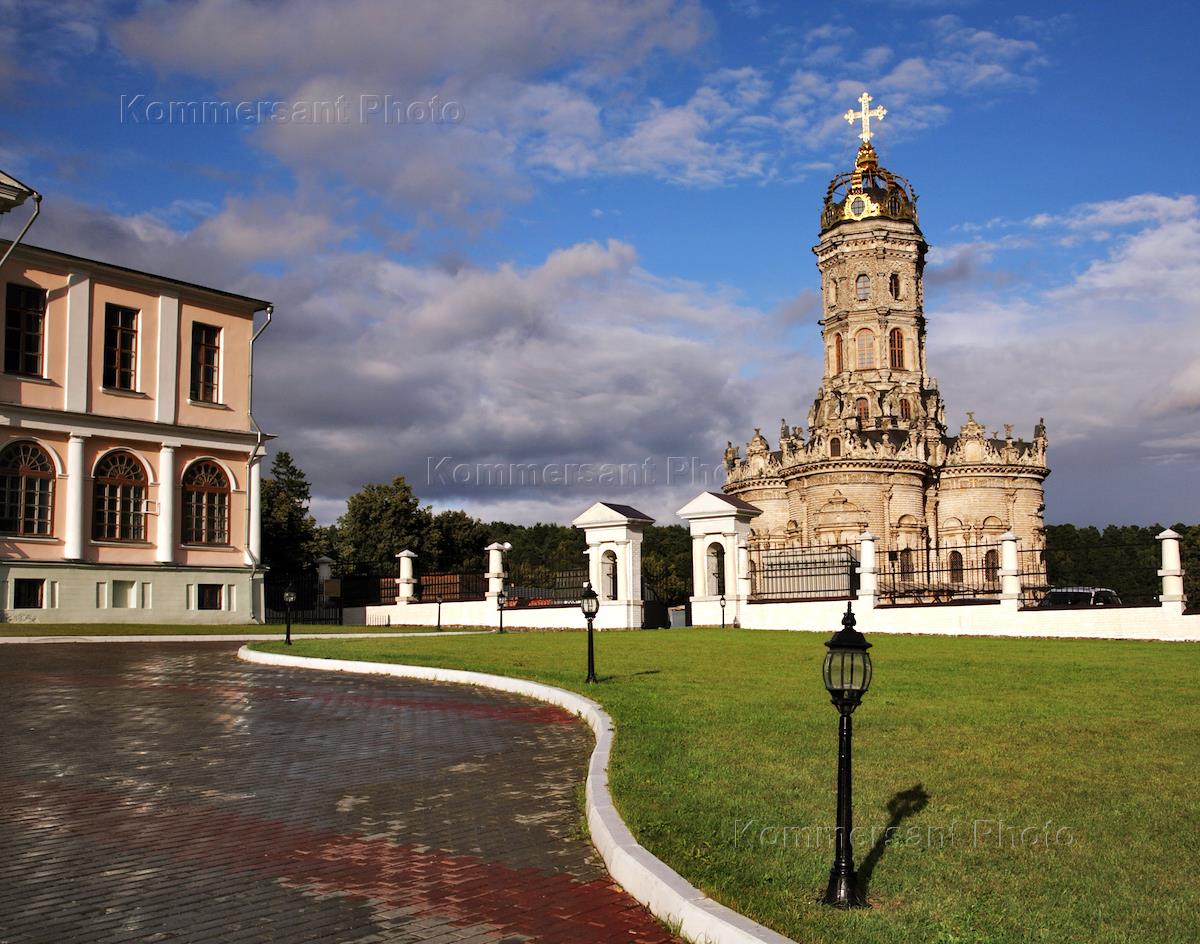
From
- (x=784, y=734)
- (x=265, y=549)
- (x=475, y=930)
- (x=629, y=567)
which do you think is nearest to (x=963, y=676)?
(x=784, y=734)

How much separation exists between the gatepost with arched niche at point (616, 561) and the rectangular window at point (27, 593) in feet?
48.8

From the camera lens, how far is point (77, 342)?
29922mm

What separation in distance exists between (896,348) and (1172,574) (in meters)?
45.5

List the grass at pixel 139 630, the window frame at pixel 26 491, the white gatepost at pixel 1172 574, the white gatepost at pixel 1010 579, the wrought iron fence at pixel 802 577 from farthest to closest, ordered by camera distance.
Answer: the wrought iron fence at pixel 802 577 → the window frame at pixel 26 491 → the grass at pixel 139 630 → the white gatepost at pixel 1010 579 → the white gatepost at pixel 1172 574

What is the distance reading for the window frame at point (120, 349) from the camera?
30.9 m

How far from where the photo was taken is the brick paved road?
524 cm

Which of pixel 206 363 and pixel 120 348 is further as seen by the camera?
Result: pixel 206 363

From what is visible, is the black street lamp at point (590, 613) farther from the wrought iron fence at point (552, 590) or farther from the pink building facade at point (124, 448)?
the pink building facade at point (124, 448)

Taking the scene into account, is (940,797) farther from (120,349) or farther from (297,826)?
(120,349)

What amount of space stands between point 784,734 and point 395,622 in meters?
27.0

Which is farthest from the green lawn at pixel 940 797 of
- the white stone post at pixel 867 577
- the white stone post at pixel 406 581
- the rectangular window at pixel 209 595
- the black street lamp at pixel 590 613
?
the rectangular window at pixel 209 595

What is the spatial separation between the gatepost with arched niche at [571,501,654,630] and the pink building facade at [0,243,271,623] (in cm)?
1166

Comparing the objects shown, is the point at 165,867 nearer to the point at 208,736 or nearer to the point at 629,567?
the point at 208,736

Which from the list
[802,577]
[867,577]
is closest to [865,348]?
[802,577]
